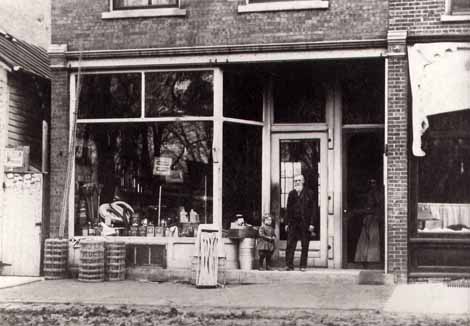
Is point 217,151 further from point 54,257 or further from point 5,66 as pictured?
point 5,66

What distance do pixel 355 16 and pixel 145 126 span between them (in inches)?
165

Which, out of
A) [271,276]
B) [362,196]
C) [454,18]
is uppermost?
[454,18]

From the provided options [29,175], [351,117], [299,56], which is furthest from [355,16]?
[29,175]

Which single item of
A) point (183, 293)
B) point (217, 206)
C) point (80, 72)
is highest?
point (80, 72)

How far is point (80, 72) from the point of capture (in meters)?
15.2

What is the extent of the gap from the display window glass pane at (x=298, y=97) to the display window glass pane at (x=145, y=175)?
1803 millimetres

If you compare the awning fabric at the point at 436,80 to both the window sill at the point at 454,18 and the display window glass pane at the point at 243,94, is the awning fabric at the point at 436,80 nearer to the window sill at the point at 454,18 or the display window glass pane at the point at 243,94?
the window sill at the point at 454,18

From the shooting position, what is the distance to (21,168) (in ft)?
51.5

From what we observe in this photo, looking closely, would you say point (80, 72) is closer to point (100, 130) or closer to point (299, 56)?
point (100, 130)

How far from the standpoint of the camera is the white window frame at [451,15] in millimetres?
13680

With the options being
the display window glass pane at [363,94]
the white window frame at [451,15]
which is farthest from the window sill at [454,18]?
the display window glass pane at [363,94]

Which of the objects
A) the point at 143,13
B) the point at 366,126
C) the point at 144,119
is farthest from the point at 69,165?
the point at 366,126

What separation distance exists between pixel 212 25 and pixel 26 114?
174 inches

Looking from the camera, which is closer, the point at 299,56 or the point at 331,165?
the point at 299,56
